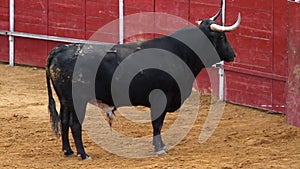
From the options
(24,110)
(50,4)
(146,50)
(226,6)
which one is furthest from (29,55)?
(146,50)

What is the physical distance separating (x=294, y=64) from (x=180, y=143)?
1566 millimetres

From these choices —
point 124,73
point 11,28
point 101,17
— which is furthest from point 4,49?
point 124,73

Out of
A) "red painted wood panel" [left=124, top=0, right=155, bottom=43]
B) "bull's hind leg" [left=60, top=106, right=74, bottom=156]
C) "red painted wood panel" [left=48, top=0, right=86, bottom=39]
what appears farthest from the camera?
"red painted wood panel" [left=48, top=0, right=86, bottom=39]

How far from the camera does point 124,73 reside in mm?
8852

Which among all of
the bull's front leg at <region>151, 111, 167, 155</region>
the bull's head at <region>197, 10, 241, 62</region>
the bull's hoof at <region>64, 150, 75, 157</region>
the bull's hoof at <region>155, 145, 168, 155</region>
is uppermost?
the bull's head at <region>197, 10, 241, 62</region>

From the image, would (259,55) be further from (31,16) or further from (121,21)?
(31,16)

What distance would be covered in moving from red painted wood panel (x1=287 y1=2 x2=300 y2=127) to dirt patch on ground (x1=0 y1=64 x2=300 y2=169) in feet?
0.68

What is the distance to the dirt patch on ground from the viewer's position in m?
8.57

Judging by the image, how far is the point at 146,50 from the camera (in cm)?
902

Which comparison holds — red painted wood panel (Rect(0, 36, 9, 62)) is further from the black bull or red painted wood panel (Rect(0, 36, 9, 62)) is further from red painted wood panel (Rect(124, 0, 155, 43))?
the black bull

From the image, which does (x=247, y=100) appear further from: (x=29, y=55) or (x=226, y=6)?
(x=29, y=55)

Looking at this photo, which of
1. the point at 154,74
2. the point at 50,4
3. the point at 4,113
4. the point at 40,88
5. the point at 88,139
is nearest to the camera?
the point at 154,74

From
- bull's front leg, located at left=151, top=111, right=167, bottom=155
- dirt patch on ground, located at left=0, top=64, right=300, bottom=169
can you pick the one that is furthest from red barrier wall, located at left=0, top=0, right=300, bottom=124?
bull's front leg, located at left=151, top=111, right=167, bottom=155

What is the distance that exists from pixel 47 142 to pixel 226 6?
3.06 metres
